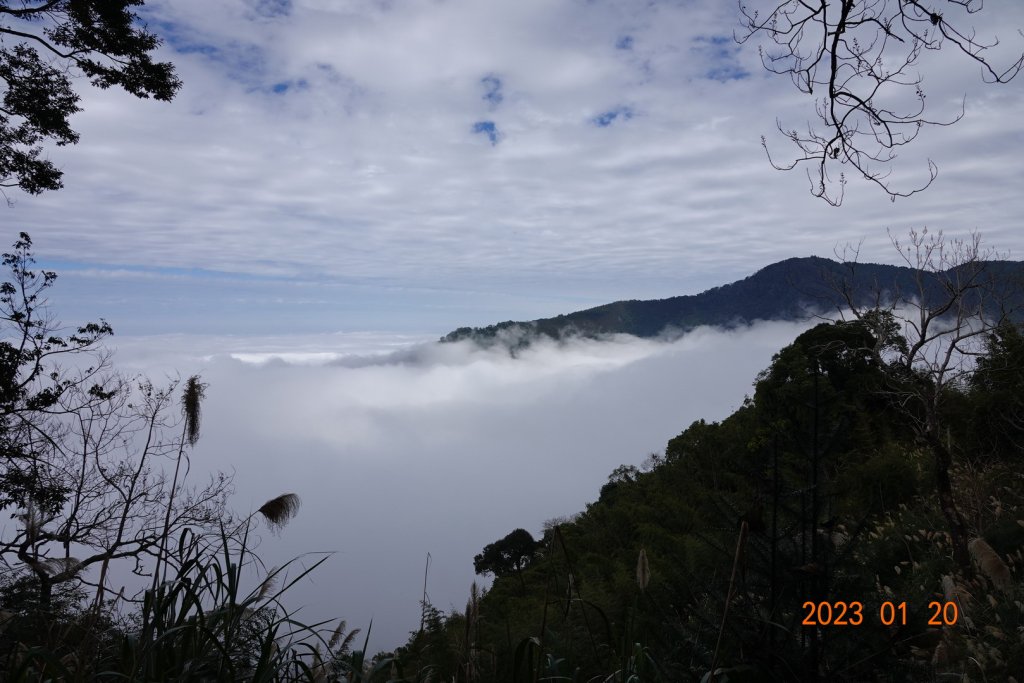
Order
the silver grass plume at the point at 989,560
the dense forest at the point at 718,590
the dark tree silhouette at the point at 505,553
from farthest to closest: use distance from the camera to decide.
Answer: the dark tree silhouette at the point at 505,553, the silver grass plume at the point at 989,560, the dense forest at the point at 718,590

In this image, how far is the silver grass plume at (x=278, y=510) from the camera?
245cm

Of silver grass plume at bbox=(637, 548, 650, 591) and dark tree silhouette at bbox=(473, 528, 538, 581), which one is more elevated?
silver grass plume at bbox=(637, 548, 650, 591)

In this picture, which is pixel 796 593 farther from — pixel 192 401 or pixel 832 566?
pixel 192 401

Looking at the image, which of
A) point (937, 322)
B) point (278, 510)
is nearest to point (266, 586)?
point (278, 510)

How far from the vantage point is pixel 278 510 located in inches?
98.4

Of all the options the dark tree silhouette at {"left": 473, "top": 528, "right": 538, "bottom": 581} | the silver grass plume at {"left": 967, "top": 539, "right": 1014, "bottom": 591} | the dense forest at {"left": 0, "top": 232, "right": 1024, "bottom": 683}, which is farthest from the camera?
the dark tree silhouette at {"left": 473, "top": 528, "right": 538, "bottom": 581}

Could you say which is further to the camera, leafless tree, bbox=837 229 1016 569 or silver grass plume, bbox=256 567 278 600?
leafless tree, bbox=837 229 1016 569

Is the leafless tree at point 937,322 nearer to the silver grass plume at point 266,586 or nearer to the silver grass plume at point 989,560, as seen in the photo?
the silver grass plume at point 989,560

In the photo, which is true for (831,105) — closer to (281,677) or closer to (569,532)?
(281,677)

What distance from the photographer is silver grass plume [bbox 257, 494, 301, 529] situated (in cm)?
245
